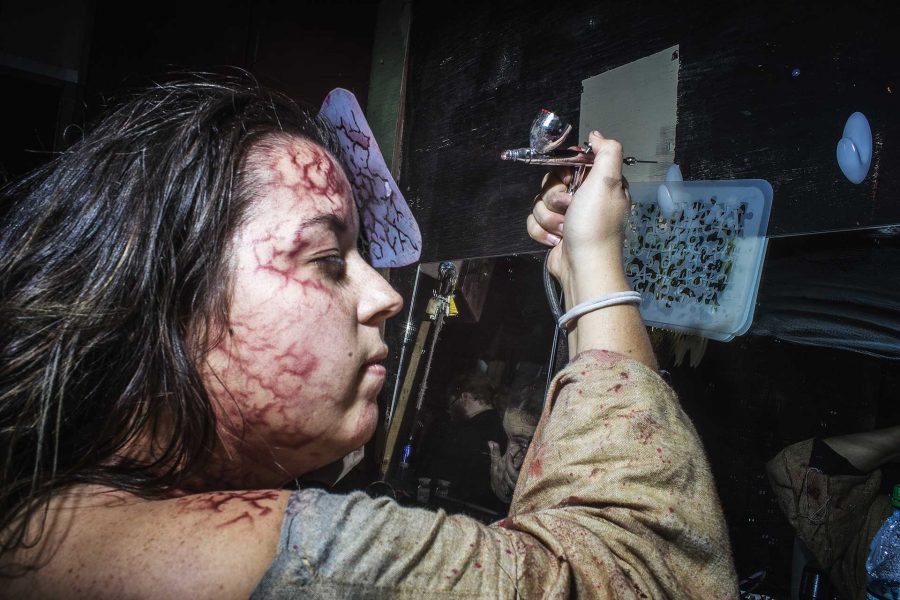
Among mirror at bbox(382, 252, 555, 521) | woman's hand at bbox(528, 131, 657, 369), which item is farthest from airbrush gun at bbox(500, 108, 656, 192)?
mirror at bbox(382, 252, 555, 521)

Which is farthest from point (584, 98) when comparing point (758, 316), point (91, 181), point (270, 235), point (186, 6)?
point (186, 6)

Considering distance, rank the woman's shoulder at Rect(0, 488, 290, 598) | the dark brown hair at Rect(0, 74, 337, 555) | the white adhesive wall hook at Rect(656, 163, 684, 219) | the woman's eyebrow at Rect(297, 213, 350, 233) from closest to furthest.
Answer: the woman's shoulder at Rect(0, 488, 290, 598) → the dark brown hair at Rect(0, 74, 337, 555) → the woman's eyebrow at Rect(297, 213, 350, 233) → the white adhesive wall hook at Rect(656, 163, 684, 219)

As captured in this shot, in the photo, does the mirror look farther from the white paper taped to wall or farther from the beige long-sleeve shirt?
the beige long-sleeve shirt

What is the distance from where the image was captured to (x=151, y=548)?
21.9 inches

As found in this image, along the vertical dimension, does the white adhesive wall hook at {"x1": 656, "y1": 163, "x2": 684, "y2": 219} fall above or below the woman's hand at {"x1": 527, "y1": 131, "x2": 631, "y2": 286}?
above

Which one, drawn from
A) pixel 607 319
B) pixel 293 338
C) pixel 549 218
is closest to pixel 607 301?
pixel 607 319

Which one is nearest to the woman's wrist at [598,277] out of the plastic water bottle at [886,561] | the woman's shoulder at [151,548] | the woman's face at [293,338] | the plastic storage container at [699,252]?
the plastic storage container at [699,252]

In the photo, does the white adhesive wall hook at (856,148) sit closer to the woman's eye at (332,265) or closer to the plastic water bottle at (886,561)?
the plastic water bottle at (886,561)

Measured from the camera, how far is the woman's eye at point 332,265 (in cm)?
86

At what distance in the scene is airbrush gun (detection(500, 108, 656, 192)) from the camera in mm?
1052

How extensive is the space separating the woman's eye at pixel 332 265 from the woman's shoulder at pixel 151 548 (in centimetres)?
37

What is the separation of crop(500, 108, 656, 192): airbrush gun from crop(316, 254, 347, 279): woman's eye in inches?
16.0

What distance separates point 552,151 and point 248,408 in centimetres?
75

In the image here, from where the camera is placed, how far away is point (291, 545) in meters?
0.56
